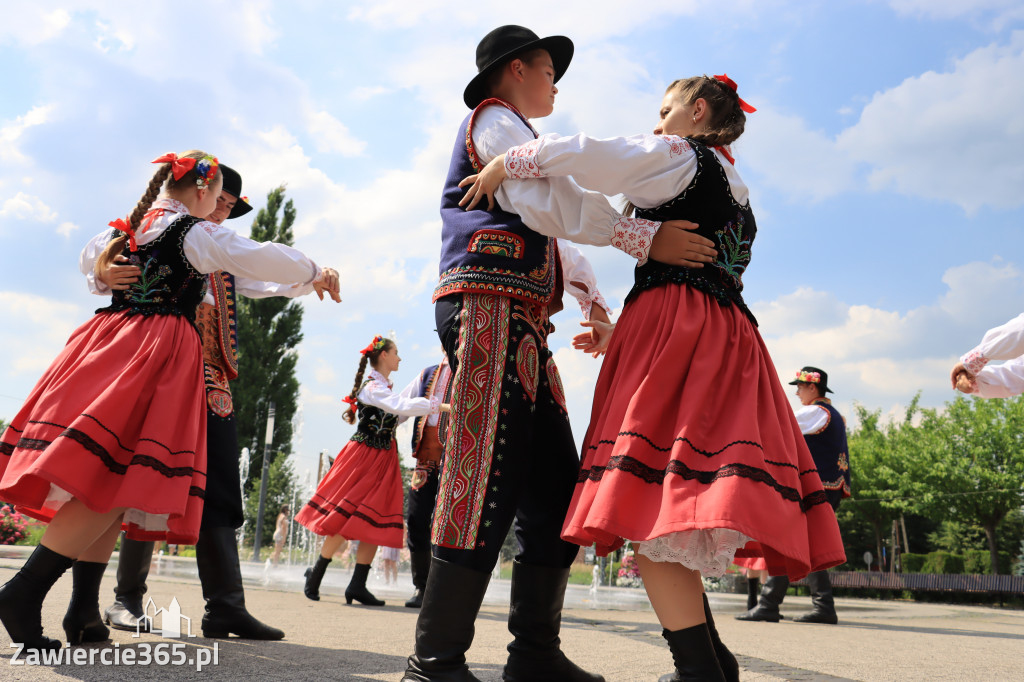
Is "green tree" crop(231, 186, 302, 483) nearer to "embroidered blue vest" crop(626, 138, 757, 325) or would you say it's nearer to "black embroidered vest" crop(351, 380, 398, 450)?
"black embroidered vest" crop(351, 380, 398, 450)

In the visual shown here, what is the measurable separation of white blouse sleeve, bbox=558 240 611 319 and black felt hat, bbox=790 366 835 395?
16.1 feet

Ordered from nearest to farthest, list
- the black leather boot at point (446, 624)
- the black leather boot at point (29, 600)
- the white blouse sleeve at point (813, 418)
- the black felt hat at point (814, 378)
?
the black leather boot at point (446, 624) < the black leather boot at point (29, 600) < the white blouse sleeve at point (813, 418) < the black felt hat at point (814, 378)

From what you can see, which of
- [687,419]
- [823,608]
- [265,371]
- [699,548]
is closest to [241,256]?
[687,419]

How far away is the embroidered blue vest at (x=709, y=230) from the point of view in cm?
240

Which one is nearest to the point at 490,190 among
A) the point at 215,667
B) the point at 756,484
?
the point at 756,484

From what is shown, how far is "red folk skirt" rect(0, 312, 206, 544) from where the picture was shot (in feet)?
8.78

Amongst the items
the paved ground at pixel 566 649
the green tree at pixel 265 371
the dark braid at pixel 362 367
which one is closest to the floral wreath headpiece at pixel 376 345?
the dark braid at pixel 362 367

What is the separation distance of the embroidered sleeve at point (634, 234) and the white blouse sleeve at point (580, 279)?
2.25ft

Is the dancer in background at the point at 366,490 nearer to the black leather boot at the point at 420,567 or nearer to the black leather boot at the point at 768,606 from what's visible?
the black leather boot at the point at 420,567

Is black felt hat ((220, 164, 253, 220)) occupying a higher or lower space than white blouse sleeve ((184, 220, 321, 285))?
higher

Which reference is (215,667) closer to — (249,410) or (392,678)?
(392,678)

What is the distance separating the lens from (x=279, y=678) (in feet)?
7.70

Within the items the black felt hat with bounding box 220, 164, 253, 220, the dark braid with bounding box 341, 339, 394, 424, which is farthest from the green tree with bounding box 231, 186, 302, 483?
the black felt hat with bounding box 220, 164, 253, 220

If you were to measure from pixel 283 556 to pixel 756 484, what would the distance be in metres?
24.4
